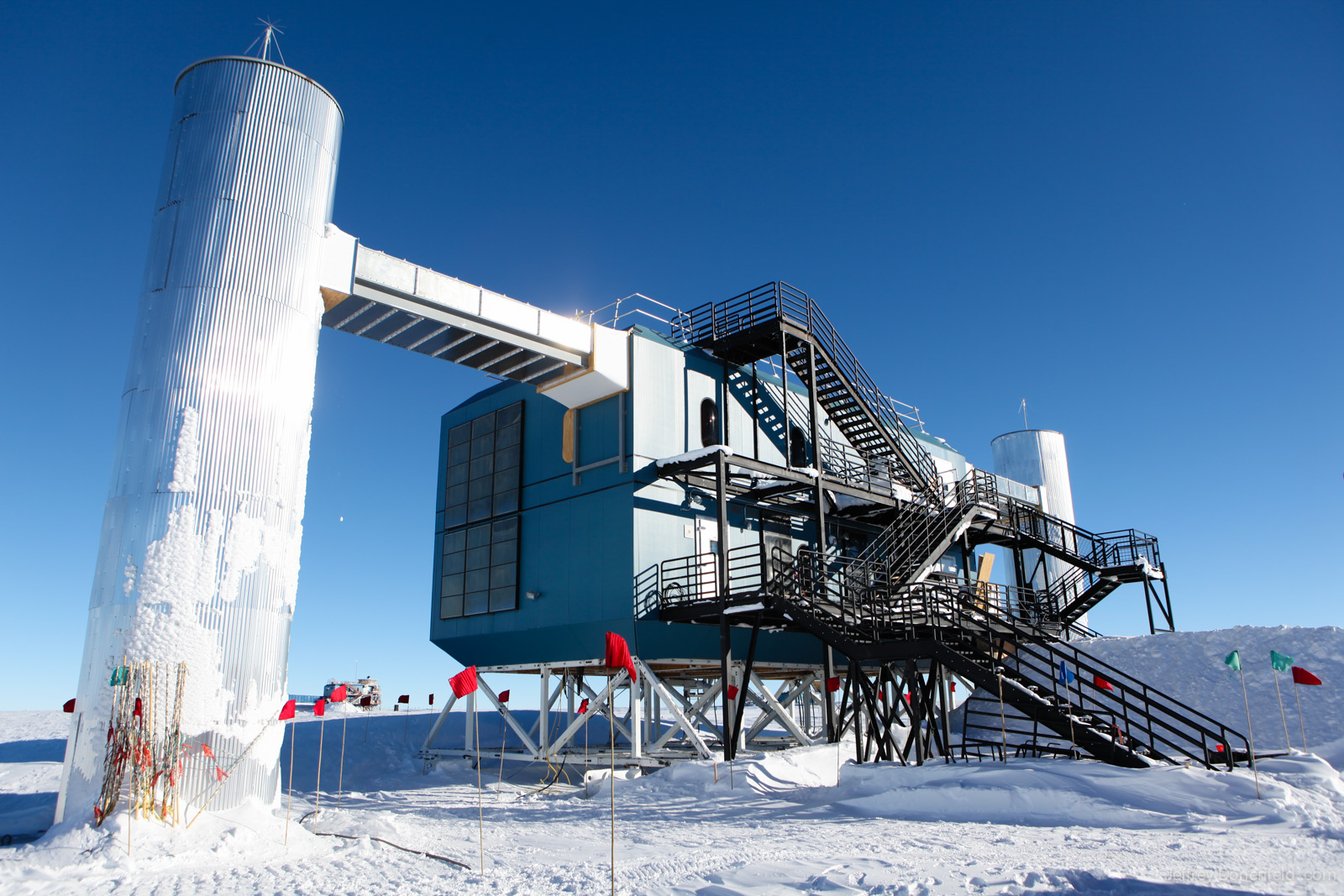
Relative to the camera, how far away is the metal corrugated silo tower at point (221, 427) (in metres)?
12.2

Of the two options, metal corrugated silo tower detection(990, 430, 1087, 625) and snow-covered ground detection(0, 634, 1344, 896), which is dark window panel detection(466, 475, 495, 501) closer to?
snow-covered ground detection(0, 634, 1344, 896)

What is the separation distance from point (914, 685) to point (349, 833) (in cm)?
1031

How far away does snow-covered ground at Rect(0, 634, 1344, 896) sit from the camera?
856 centimetres

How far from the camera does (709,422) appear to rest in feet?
79.7

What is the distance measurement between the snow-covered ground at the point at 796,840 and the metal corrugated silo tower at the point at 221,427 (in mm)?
1473

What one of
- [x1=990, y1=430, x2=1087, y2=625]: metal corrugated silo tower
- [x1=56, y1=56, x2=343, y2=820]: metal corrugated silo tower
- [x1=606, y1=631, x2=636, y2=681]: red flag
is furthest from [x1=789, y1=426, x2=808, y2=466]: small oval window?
[x1=990, y1=430, x2=1087, y2=625]: metal corrugated silo tower

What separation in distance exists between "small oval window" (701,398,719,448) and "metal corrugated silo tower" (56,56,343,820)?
37.0 feet

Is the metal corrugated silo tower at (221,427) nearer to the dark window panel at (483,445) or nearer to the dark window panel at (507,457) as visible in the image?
the dark window panel at (507,457)

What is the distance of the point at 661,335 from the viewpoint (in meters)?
24.2

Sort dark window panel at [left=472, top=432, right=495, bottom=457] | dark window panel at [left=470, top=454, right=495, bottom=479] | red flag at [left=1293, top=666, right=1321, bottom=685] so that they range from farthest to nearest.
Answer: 1. dark window panel at [left=472, top=432, right=495, bottom=457]
2. dark window panel at [left=470, top=454, right=495, bottom=479]
3. red flag at [left=1293, top=666, right=1321, bottom=685]

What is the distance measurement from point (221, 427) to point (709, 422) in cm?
1352

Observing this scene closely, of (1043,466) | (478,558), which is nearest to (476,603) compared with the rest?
(478,558)

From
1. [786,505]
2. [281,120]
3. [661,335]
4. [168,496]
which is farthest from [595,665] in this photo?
[281,120]

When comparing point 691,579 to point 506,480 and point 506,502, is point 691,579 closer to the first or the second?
point 506,502
